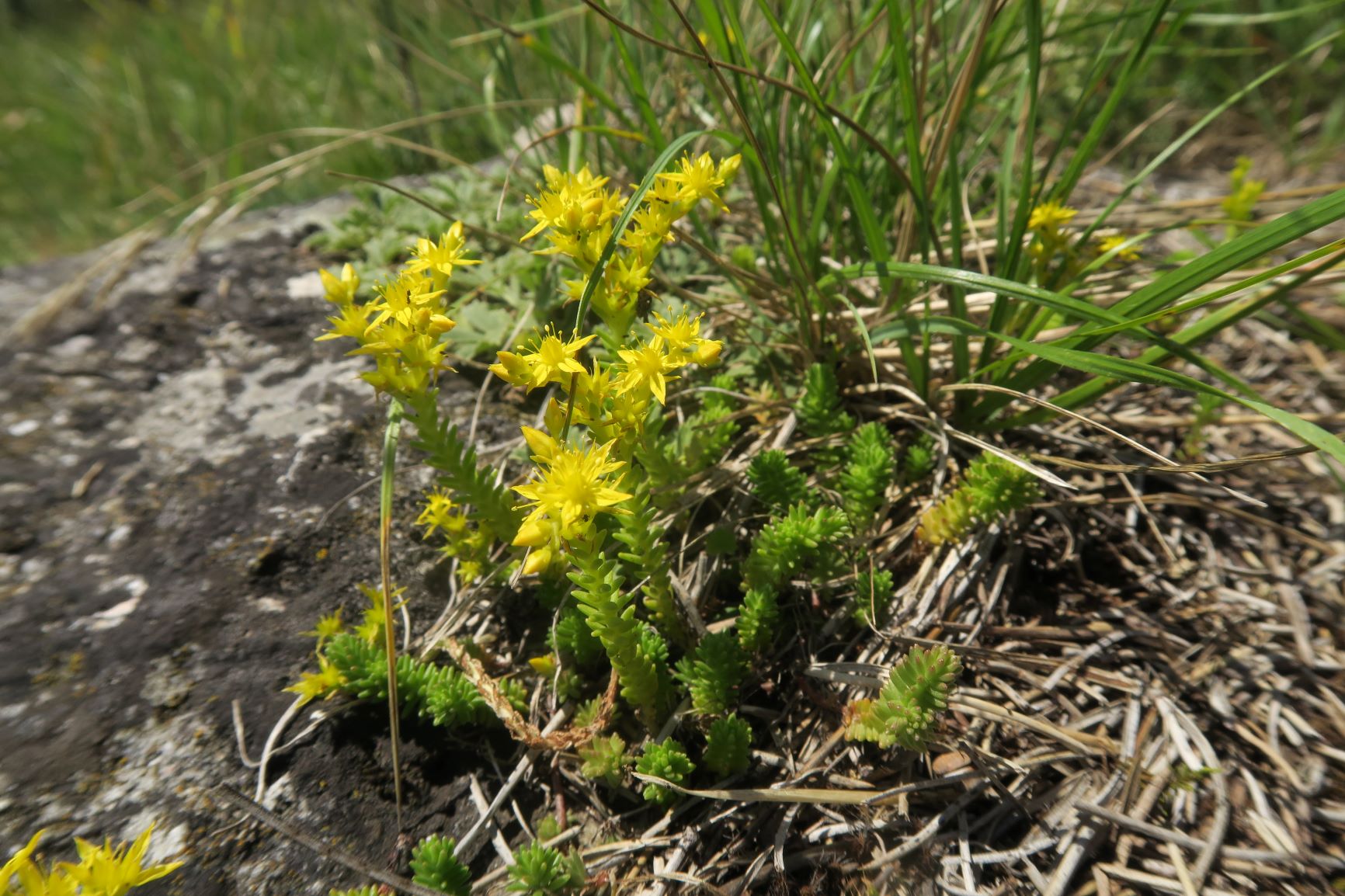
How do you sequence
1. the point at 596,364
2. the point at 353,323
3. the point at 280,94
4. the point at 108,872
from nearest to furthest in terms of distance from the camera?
1. the point at 108,872
2. the point at 596,364
3. the point at 353,323
4. the point at 280,94

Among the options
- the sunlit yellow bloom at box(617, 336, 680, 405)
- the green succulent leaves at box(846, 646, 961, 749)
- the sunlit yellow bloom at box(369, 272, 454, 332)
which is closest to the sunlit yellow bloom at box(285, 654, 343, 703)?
the sunlit yellow bloom at box(369, 272, 454, 332)

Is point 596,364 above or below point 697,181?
below

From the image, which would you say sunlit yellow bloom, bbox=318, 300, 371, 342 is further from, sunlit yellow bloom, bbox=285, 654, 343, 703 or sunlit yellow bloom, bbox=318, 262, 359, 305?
sunlit yellow bloom, bbox=285, 654, 343, 703

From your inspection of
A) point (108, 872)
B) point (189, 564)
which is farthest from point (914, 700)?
point (189, 564)

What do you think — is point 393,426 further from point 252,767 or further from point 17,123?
point 17,123

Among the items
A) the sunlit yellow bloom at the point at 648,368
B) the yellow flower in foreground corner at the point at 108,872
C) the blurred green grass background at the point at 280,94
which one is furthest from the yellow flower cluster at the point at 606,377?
the blurred green grass background at the point at 280,94

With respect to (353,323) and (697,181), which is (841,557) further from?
(353,323)
